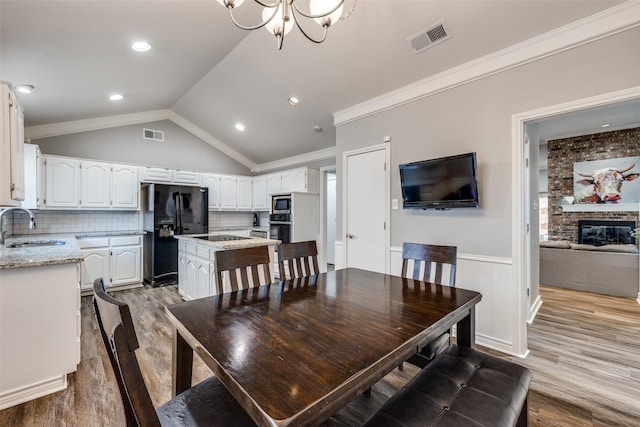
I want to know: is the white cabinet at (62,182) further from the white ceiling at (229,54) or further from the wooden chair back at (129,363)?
the wooden chair back at (129,363)

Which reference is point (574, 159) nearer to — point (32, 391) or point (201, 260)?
point (201, 260)

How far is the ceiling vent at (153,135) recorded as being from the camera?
529cm

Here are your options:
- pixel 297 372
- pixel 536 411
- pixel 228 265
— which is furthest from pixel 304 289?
pixel 536 411

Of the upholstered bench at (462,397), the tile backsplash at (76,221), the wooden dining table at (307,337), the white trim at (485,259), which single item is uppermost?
the tile backsplash at (76,221)

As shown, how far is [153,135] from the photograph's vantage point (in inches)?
212

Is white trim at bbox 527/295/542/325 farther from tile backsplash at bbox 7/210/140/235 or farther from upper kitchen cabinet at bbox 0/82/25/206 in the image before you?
tile backsplash at bbox 7/210/140/235

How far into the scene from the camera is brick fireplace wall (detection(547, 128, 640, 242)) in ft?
18.0

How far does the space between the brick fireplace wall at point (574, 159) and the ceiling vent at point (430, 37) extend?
18.7ft

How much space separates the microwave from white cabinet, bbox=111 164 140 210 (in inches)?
93.8

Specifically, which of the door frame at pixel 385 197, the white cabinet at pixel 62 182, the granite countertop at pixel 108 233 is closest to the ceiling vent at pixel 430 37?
the door frame at pixel 385 197

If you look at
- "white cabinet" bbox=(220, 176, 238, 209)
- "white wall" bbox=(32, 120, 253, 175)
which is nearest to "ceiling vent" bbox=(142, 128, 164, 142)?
"white wall" bbox=(32, 120, 253, 175)

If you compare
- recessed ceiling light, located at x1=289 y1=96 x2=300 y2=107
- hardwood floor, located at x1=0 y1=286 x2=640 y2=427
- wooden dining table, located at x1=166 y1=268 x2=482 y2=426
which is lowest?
hardwood floor, located at x1=0 y1=286 x2=640 y2=427

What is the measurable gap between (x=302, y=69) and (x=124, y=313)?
334 centimetres

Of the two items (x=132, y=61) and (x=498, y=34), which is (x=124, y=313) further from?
(x=132, y=61)
